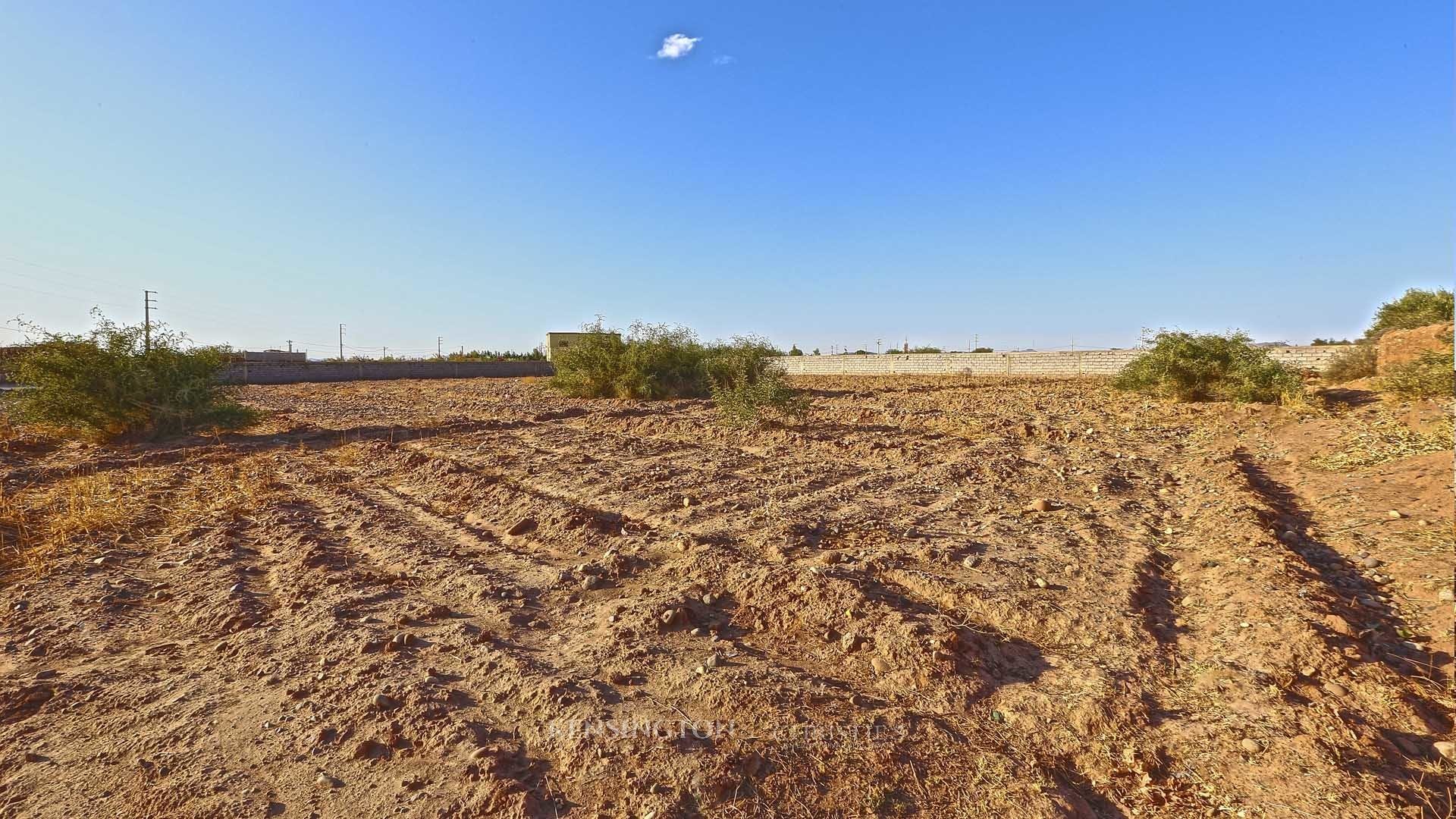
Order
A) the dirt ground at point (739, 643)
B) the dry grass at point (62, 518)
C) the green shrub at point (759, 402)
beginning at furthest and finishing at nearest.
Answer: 1. the green shrub at point (759, 402)
2. the dry grass at point (62, 518)
3. the dirt ground at point (739, 643)

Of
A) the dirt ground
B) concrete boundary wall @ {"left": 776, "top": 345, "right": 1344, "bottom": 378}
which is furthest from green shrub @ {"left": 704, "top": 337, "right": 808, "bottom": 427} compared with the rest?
concrete boundary wall @ {"left": 776, "top": 345, "right": 1344, "bottom": 378}

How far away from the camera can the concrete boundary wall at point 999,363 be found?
17627 millimetres

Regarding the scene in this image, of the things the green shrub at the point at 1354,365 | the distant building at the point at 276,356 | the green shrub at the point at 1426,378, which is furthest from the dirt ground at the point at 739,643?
the distant building at the point at 276,356

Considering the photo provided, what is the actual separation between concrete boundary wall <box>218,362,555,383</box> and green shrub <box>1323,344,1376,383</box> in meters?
34.8

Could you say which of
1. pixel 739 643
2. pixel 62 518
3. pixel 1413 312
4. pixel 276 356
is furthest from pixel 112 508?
pixel 276 356

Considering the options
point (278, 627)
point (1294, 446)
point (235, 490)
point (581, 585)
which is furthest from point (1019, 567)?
point (235, 490)

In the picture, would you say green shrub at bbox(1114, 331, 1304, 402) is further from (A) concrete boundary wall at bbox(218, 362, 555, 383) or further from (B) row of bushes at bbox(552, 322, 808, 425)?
(A) concrete boundary wall at bbox(218, 362, 555, 383)

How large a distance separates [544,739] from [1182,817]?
243 cm

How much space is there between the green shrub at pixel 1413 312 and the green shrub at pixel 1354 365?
205 cm

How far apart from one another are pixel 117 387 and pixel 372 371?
1016 inches

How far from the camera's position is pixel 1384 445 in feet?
23.5

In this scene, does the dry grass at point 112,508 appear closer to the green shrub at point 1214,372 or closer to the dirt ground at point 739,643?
the dirt ground at point 739,643

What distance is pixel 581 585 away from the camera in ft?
13.5

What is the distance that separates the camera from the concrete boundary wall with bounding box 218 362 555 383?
29047 millimetres
